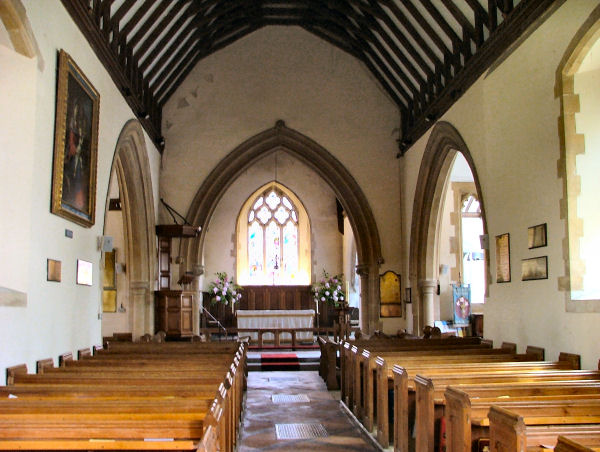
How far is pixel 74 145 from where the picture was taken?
6.75 m

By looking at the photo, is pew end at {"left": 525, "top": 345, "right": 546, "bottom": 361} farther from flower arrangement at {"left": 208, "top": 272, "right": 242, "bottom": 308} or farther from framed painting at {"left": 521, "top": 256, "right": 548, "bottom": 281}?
flower arrangement at {"left": 208, "top": 272, "right": 242, "bottom": 308}

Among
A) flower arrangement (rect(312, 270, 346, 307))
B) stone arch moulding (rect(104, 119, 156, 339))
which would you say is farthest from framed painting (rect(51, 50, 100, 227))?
flower arrangement (rect(312, 270, 346, 307))

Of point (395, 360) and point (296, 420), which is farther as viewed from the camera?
point (296, 420)

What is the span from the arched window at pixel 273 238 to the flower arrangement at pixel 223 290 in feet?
2.97

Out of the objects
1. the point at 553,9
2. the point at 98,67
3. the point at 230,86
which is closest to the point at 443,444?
the point at 553,9

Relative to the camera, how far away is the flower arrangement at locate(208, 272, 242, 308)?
15344mm

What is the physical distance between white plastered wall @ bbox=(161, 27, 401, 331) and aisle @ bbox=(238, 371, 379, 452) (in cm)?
445

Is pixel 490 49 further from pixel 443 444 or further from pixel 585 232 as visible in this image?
pixel 443 444

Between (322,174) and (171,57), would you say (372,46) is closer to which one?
(322,174)

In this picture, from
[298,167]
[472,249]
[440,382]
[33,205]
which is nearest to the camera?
[440,382]

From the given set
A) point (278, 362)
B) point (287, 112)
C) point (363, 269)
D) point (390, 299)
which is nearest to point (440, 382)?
point (278, 362)

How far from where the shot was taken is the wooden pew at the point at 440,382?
12.8 ft

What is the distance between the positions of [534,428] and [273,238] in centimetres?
1467

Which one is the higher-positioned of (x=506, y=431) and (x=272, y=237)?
(x=272, y=237)
